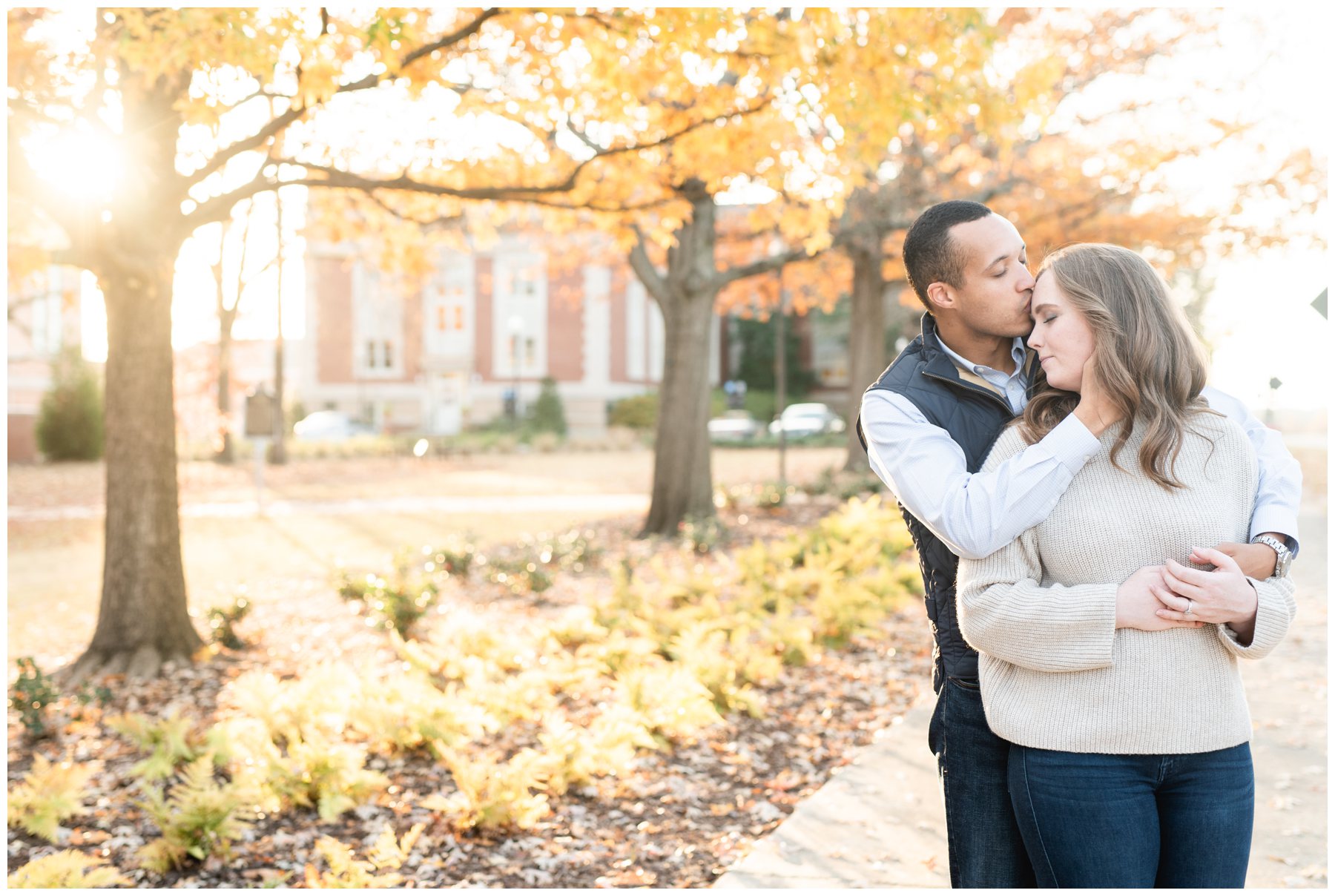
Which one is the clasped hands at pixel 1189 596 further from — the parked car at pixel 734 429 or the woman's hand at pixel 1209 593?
the parked car at pixel 734 429

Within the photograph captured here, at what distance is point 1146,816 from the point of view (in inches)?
74.4

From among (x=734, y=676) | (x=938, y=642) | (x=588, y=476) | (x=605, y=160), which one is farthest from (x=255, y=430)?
(x=938, y=642)

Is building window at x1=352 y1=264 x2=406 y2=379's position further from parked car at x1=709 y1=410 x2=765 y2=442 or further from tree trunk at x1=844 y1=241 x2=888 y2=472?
tree trunk at x1=844 y1=241 x2=888 y2=472

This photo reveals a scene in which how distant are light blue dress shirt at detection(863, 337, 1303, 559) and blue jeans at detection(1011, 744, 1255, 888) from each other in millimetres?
433

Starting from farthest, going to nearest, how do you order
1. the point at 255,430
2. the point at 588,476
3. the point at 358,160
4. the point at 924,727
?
the point at 588,476, the point at 255,430, the point at 358,160, the point at 924,727

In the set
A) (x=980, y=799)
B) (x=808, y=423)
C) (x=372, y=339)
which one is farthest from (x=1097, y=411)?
(x=372, y=339)

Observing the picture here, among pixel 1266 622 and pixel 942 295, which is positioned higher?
pixel 942 295

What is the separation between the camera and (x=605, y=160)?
25.2 ft

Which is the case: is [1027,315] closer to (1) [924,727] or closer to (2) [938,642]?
(2) [938,642]

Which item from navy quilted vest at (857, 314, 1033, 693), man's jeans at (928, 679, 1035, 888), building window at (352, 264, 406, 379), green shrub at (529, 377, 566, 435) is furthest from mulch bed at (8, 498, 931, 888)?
building window at (352, 264, 406, 379)

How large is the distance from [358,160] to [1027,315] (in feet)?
28.5

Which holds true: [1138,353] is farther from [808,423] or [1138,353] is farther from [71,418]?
[808,423]

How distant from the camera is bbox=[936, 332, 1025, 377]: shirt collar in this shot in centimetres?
225

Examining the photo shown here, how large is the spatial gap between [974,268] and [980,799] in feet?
3.72
